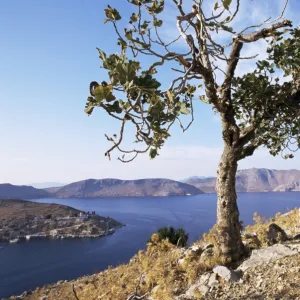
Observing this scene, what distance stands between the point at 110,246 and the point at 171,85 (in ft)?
271

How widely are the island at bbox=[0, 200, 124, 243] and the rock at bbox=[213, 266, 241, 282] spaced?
99887mm

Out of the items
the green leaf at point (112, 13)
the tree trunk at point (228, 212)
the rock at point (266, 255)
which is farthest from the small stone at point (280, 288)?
the green leaf at point (112, 13)

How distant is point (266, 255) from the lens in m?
7.30

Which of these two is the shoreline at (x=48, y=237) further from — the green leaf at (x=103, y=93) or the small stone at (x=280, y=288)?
the green leaf at (x=103, y=93)

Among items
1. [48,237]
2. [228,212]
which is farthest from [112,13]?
[48,237]

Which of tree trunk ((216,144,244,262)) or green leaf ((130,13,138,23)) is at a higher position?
green leaf ((130,13,138,23))

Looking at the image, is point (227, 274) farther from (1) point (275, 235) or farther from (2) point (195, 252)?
(1) point (275, 235)

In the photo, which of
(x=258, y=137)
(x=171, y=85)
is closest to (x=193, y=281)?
(x=258, y=137)

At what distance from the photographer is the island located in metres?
104

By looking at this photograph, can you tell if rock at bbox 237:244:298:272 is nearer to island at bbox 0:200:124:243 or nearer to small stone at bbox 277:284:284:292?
small stone at bbox 277:284:284:292

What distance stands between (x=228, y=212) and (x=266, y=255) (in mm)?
1312

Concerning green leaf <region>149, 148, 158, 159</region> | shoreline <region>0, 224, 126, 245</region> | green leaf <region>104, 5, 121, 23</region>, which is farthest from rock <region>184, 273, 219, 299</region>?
shoreline <region>0, 224, 126, 245</region>

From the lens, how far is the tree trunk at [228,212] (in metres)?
7.72

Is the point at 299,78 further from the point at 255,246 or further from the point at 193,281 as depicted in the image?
the point at 193,281
